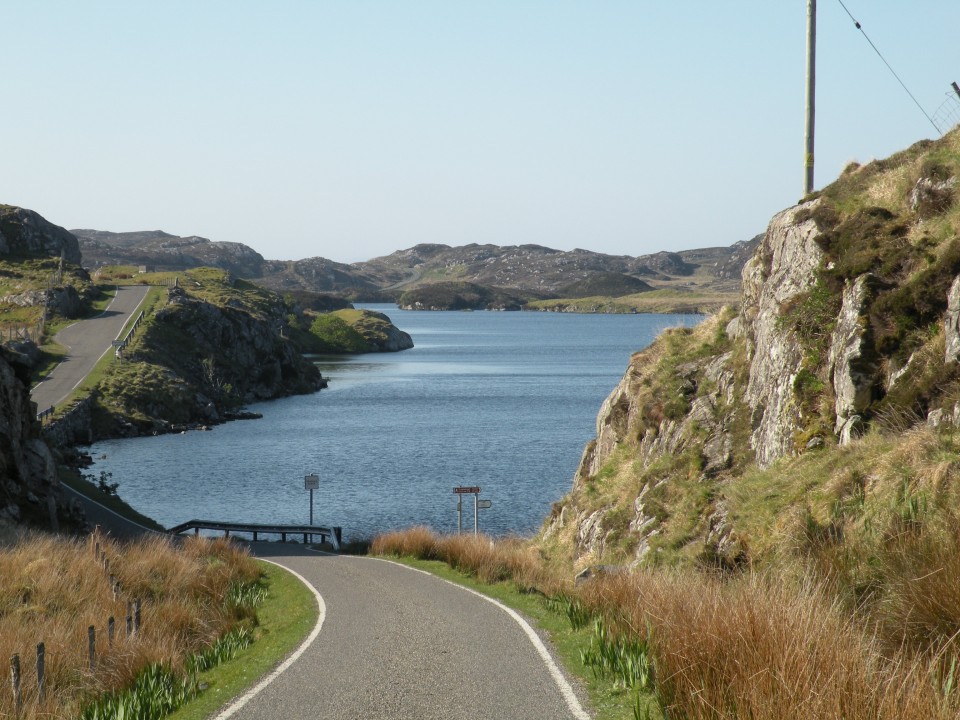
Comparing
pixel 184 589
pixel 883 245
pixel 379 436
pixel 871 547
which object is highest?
pixel 883 245

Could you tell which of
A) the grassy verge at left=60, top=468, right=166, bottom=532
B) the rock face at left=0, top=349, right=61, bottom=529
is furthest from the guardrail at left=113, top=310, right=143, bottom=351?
the rock face at left=0, top=349, right=61, bottom=529

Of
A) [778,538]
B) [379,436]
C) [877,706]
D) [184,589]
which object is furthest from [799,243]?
[379,436]

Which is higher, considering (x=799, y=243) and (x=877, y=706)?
A: (x=799, y=243)

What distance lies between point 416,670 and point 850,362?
11380 millimetres

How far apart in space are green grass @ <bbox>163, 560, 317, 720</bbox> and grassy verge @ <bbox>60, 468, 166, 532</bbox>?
21.6 metres

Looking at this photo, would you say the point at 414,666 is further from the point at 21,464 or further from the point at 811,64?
the point at 21,464

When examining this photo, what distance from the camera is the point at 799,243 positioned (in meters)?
23.5

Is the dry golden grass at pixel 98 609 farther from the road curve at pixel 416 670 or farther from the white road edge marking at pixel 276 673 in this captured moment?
the road curve at pixel 416 670

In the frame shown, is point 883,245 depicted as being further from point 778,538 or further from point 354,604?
point 354,604

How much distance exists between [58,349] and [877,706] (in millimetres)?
98276

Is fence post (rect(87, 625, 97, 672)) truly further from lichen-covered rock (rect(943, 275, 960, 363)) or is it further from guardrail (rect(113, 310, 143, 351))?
guardrail (rect(113, 310, 143, 351))

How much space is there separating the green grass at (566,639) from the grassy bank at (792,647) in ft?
0.13

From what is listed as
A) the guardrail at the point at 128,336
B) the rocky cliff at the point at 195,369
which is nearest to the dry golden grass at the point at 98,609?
the rocky cliff at the point at 195,369

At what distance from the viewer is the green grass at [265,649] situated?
10.6 meters
